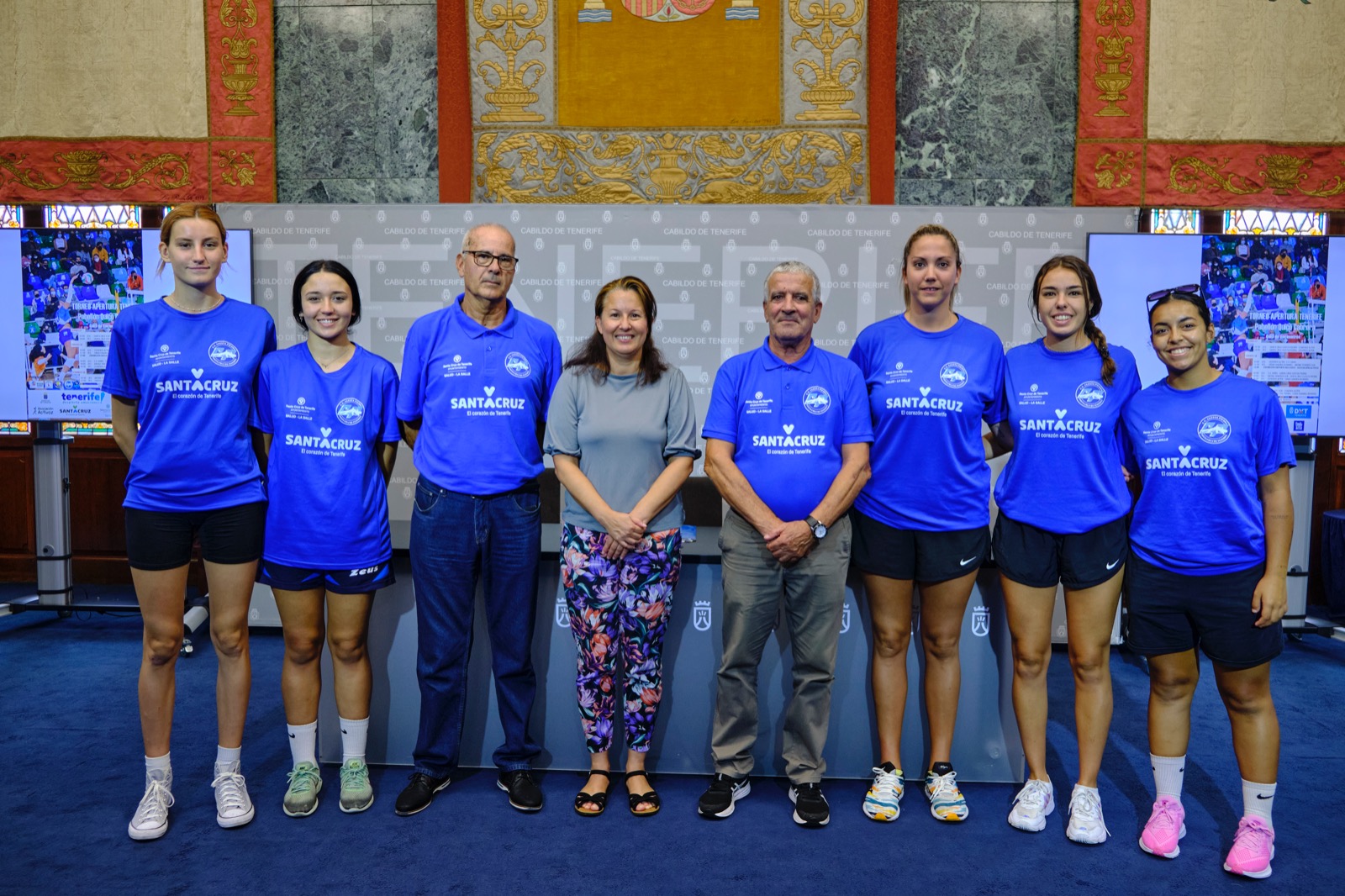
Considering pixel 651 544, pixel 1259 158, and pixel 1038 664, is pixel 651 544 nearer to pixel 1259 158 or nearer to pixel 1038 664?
pixel 1038 664

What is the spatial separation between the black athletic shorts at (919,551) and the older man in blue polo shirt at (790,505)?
0.11 m

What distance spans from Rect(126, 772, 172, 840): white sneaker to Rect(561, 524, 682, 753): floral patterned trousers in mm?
1169

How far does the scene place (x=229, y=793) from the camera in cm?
239

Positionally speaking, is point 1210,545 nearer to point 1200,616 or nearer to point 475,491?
point 1200,616

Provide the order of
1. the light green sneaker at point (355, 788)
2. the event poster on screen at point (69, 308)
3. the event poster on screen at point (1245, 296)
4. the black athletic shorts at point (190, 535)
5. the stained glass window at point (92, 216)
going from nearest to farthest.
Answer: the black athletic shorts at point (190, 535) → the light green sneaker at point (355, 788) → the event poster on screen at point (1245, 296) → the event poster on screen at point (69, 308) → the stained glass window at point (92, 216)

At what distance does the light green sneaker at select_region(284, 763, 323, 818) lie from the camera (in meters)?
2.43

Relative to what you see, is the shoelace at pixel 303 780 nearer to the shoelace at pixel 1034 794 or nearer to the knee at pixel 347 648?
the knee at pixel 347 648

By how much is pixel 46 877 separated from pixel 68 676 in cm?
185

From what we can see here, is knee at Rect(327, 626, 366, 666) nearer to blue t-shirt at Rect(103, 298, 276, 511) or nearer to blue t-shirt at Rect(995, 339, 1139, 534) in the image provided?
blue t-shirt at Rect(103, 298, 276, 511)

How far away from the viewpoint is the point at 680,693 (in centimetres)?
273

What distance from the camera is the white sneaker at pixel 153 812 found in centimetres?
229

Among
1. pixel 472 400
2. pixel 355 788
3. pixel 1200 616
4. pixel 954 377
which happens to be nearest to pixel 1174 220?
pixel 954 377

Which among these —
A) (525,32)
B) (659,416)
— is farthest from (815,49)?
(659,416)

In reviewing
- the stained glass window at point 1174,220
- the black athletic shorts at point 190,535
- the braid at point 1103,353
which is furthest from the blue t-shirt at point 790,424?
the stained glass window at point 1174,220
